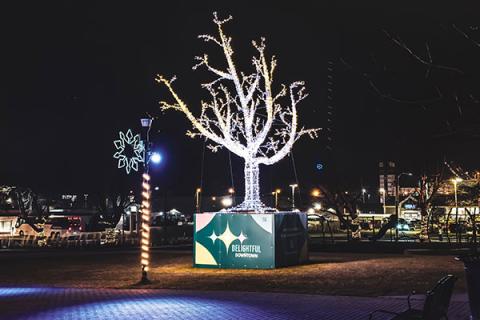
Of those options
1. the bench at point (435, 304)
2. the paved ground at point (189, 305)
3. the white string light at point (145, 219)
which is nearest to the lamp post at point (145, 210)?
the white string light at point (145, 219)

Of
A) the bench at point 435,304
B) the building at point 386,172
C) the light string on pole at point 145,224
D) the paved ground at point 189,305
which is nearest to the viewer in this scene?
the bench at point 435,304

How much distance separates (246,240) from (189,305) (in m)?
8.35

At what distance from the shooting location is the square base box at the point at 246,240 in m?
21.6

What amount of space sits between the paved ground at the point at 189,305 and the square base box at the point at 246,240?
19.1 ft

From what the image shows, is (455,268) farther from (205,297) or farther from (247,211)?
(205,297)

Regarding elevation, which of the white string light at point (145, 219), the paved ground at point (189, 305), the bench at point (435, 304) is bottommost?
the paved ground at point (189, 305)

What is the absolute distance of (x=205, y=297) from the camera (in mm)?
14852

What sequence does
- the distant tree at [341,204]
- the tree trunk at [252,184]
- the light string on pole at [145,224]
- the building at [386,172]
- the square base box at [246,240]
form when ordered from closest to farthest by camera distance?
1. the light string on pole at [145,224]
2. the square base box at [246,240]
3. the tree trunk at [252,184]
4. the distant tree at [341,204]
5. the building at [386,172]

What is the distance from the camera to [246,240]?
21.8 meters

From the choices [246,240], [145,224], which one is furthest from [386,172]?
[145,224]

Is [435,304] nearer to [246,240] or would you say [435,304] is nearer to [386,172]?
[246,240]

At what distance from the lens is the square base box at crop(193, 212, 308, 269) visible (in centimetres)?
2156

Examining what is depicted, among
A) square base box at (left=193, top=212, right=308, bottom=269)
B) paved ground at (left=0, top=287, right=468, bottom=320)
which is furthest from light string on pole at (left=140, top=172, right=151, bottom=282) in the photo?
square base box at (left=193, top=212, right=308, bottom=269)

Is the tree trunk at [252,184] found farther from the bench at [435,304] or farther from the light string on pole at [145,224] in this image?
the bench at [435,304]
